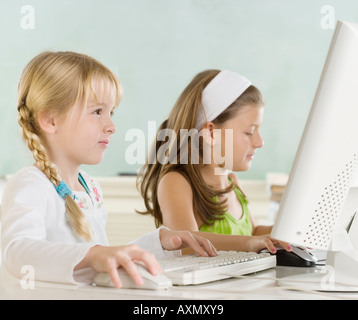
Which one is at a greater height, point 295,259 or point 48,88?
point 48,88

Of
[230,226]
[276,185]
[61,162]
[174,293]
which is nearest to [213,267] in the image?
[174,293]

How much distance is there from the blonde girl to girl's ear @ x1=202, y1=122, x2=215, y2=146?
1.73ft

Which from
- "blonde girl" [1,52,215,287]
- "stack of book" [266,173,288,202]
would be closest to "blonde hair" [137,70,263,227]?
"blonde girl" [1,52,215,287]

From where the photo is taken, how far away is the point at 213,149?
171cm

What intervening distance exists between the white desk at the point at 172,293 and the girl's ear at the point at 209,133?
37.7 inches

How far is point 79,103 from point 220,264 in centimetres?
47

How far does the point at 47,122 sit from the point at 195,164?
633mm

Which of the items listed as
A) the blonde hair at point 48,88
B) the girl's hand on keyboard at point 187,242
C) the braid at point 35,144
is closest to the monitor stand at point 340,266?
the girl's hand on keyboard at point 187,242

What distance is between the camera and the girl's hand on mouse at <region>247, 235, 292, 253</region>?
1.06 meters

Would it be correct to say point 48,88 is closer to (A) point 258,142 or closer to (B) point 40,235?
(B) point 40,235

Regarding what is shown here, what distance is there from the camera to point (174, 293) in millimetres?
664

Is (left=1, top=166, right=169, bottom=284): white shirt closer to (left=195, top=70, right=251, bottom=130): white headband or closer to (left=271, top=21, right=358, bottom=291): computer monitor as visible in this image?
(left=271, top=21, right=358, bottom=291): computer monitor
